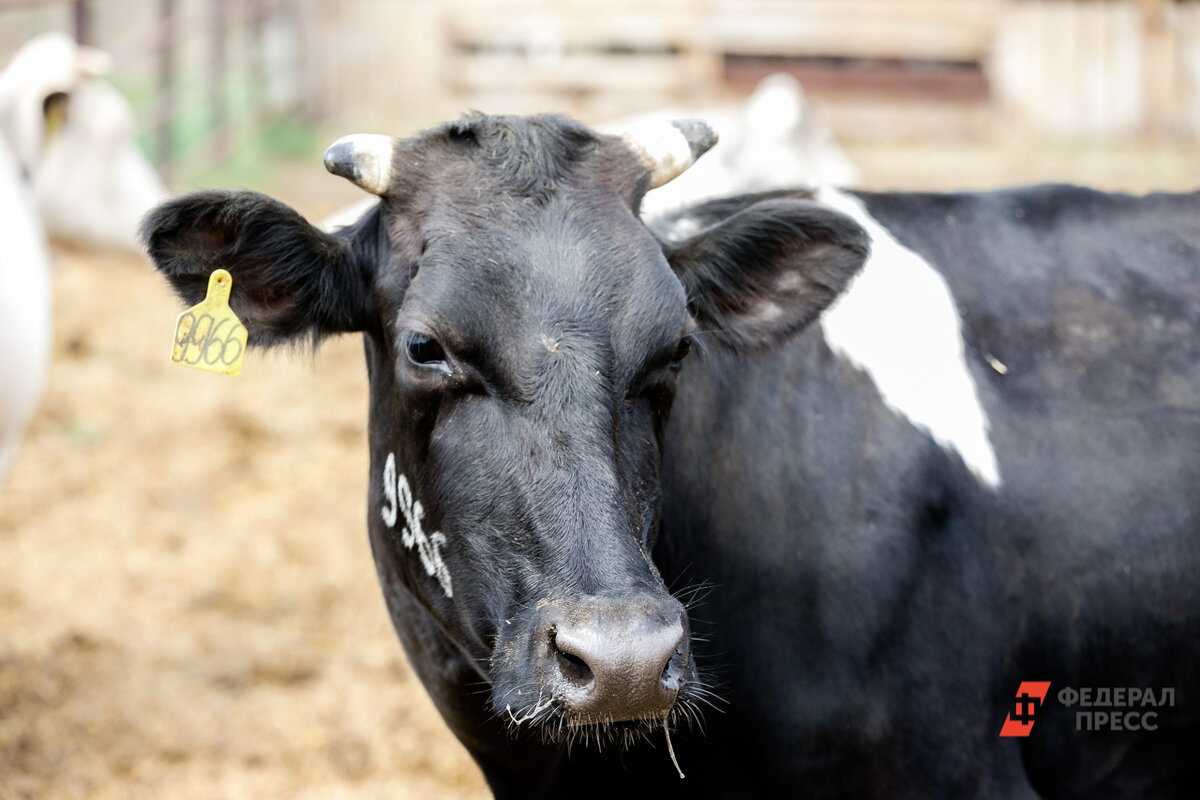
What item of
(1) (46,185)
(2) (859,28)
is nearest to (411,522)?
(1) (46,185)

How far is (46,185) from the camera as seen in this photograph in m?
7.41

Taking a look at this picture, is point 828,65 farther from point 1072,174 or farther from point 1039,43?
point 1072,174

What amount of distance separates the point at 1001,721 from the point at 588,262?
1.54m

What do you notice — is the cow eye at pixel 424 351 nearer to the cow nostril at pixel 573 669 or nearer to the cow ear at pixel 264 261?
the cow ear at pixel 264 261

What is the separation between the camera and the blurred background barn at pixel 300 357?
4609mm

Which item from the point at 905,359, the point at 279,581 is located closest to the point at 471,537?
the point at 905,359

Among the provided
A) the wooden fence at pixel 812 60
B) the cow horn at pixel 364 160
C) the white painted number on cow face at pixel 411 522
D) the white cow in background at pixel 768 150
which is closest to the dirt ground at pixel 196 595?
the white painted number on cow face at pixel 411 522

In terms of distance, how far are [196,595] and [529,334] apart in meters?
3.74

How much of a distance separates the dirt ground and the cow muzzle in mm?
2337

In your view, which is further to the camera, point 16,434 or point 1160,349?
point 16,434

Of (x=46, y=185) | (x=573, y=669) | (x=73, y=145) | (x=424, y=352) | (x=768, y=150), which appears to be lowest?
(x=768, y=150)

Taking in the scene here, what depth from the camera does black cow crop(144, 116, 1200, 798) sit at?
2.41 m

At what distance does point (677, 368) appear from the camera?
8.64 ft

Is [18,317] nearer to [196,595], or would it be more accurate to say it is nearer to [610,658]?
[196,595]
